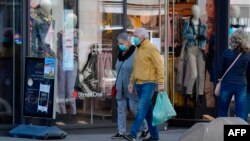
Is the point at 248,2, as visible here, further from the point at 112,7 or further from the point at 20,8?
the point at 20,8

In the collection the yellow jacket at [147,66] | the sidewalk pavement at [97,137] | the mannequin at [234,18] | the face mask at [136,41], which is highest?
the mannequin at [234,18]

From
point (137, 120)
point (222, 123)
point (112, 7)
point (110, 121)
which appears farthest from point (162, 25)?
point (222, 123)

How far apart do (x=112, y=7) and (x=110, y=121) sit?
6.79 feet

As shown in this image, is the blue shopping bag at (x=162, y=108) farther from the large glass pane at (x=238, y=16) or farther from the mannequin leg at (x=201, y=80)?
the large glass pane at (x=238, y=16)

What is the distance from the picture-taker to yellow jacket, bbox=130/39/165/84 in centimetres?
1168

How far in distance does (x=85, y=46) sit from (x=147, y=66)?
208cm

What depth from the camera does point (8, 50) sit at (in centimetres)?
1273

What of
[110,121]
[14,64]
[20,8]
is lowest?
[110,121]

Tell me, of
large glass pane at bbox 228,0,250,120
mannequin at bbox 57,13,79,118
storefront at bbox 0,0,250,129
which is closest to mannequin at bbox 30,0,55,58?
storefront at bbox 0,0,250,129

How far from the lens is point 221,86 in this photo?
12.0m

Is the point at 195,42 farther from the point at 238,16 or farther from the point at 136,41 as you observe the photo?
the point at 136,41

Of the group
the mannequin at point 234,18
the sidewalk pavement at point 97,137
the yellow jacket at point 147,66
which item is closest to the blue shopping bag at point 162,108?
the yellow jacket at point 147,66

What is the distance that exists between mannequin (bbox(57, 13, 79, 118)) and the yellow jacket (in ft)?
6.08

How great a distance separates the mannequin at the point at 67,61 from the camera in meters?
13.3
